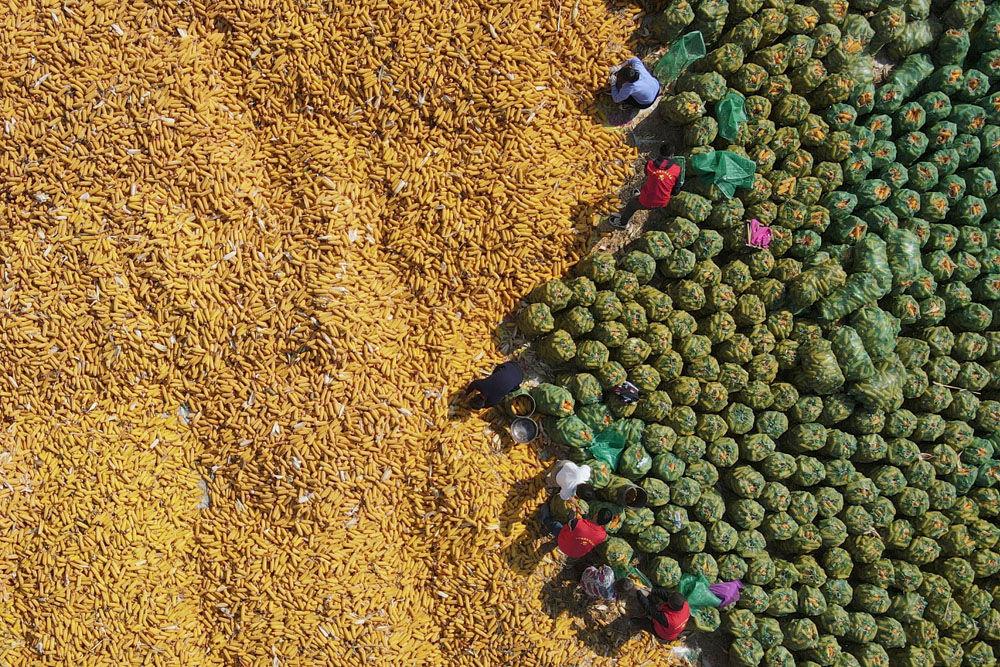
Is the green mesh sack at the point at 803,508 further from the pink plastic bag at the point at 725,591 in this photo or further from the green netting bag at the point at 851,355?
the green netting bag at the point at 851,355

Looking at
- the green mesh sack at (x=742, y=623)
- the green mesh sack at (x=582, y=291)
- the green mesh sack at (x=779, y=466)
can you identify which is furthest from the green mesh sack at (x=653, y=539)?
the green mesh sack at (x=582, y=291)

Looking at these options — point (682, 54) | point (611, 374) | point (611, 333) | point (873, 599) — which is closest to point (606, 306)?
point (611, 333)

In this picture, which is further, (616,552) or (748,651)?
(748,651)

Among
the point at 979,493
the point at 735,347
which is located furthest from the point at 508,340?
the point at 979,493

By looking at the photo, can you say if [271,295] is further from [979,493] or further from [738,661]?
[979,493]

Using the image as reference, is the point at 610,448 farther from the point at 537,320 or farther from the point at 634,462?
the point at 537,320
